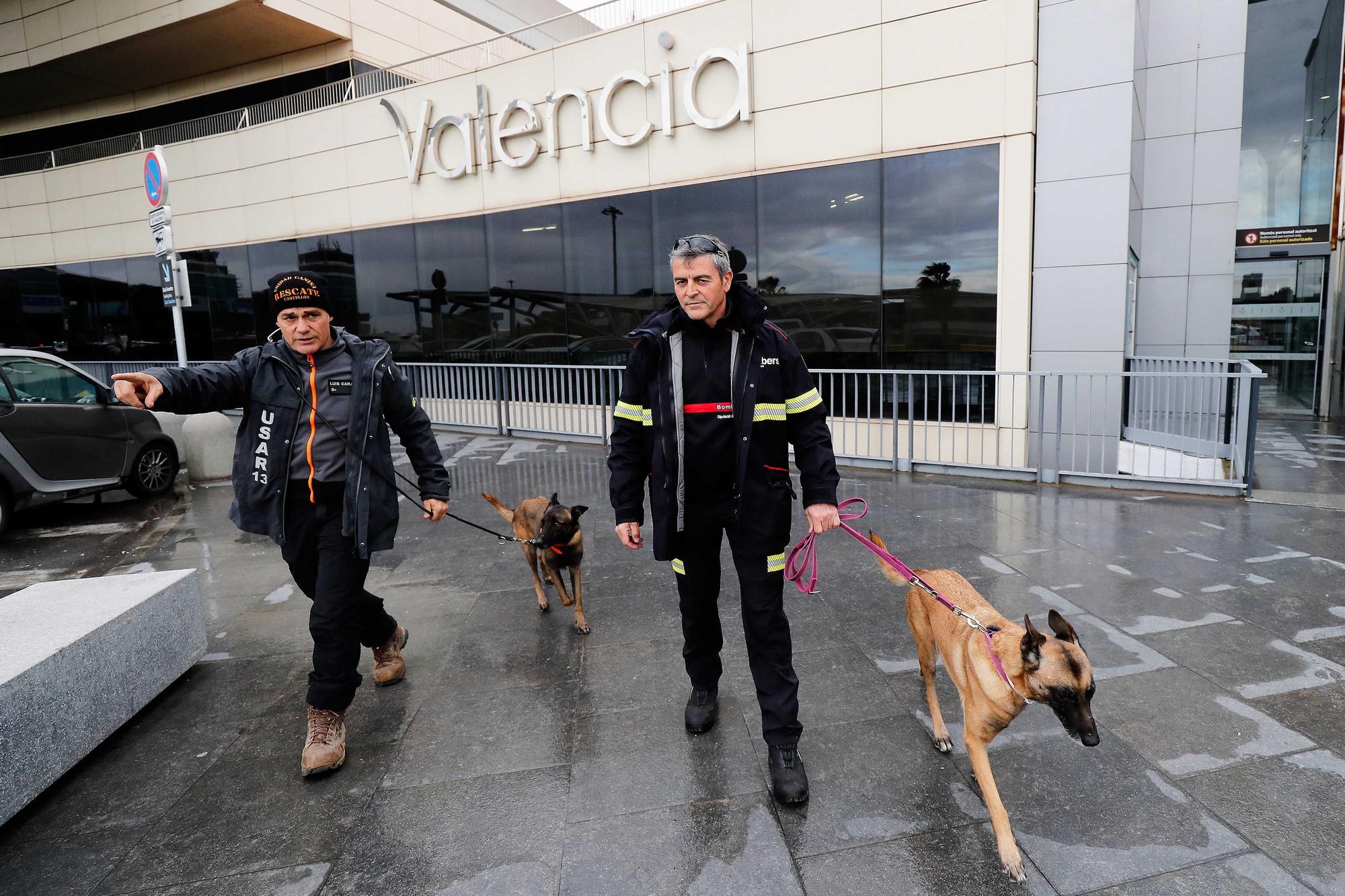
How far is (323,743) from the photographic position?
303cm

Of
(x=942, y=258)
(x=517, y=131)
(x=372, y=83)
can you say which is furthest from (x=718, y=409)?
(x=372, y=83)

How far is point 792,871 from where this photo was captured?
2354 millimetres

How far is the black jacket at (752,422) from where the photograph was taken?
2.71 metres

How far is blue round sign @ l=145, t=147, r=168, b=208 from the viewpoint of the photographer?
772 centimetres

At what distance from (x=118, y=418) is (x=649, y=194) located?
749 cm

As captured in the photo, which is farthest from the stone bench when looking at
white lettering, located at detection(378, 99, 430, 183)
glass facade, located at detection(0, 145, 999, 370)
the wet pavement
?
white lettering, located at detection(378, 99, 430, 183)

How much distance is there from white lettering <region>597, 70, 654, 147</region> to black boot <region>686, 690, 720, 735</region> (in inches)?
379

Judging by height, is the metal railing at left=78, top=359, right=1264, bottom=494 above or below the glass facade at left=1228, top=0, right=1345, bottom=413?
below

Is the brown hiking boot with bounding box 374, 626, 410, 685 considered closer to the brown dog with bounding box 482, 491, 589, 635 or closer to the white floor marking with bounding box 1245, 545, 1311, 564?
the brown dog with bounding box 482, 491, 589, 635

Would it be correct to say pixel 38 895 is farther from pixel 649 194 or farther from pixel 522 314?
pixel 522 314

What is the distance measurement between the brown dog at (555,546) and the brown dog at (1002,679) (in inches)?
83.1

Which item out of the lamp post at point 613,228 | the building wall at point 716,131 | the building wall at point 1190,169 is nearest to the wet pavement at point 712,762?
the building wall at point 716,131

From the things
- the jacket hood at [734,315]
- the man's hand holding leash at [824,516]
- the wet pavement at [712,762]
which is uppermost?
the jacket hood at [734,315]

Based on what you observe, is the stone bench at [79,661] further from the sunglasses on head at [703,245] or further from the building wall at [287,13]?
the building wall at [287,13]
